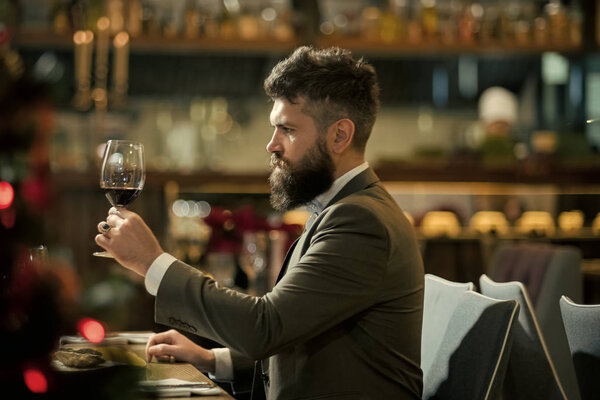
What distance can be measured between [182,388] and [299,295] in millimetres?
263

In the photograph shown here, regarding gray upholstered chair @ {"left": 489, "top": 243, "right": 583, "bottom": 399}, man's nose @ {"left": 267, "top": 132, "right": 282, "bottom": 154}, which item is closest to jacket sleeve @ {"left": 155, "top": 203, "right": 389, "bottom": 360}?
man's nose @ {"left": 267, "top": 132, "right": 282, "bottom": 154}

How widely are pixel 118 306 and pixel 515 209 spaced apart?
5.40 metres

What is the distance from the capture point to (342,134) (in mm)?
1780

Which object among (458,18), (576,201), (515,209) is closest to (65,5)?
(458,18)

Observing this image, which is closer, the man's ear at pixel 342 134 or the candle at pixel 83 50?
the man's ear at pixel 342 134

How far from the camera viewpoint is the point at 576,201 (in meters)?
6.07

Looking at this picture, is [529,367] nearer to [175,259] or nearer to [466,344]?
[466,344]

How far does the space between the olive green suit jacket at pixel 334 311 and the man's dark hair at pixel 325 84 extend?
0.69 ft

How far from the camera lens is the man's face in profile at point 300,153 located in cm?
176

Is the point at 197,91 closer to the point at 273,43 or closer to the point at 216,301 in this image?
the point at 273,43

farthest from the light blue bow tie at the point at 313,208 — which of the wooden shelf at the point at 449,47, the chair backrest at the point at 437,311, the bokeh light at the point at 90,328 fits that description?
→ the wooden shelf at the point at 449,47

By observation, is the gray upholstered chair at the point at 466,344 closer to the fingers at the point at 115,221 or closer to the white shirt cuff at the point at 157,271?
the white shirt cuff at the point at 157,271

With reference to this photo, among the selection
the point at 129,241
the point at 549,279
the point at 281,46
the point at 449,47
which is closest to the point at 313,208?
the point at 129,241

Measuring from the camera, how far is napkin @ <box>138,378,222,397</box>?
1437mm
